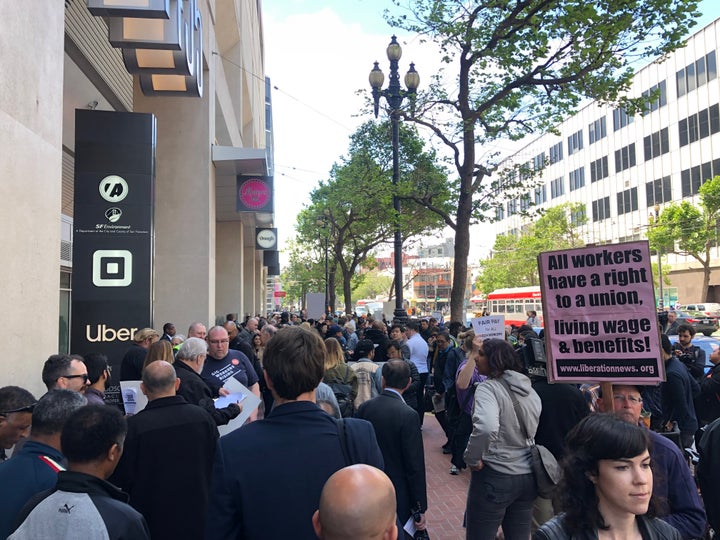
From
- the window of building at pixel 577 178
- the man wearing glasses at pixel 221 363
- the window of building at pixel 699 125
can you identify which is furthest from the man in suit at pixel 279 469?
the window of building at pixel 577 178

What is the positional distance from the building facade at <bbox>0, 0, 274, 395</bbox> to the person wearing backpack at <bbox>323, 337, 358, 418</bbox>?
2899 millimetres

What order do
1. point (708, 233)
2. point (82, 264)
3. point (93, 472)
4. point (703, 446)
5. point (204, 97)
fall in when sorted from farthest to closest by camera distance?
point (708, 233)
point (204, 97)
point (82, 264)
point (703, 446)
point (93, 472)

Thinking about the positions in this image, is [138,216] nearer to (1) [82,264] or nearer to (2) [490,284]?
(1) [82,264]

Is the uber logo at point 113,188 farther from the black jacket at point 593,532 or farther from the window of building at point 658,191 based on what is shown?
the window of building at point 658,191

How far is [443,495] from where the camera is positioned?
23.8 ft

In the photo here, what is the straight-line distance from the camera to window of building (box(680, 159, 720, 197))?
48806 millimetres

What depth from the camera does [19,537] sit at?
89.7 inches

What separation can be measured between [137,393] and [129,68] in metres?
6.98

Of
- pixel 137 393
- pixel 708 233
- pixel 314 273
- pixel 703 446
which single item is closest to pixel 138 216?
pixel 137 393

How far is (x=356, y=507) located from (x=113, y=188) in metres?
9.10

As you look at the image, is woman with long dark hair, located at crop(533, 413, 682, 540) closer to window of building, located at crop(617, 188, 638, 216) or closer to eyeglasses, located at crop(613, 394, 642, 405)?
eyeglasses, located at crop(613, 394, 642, 405)

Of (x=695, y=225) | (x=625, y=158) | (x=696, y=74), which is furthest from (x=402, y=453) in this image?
(x=625, y=158)

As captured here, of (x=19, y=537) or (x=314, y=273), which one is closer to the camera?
(x=19, y=537)

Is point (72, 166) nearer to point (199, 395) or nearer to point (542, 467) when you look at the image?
point (199, 395)
